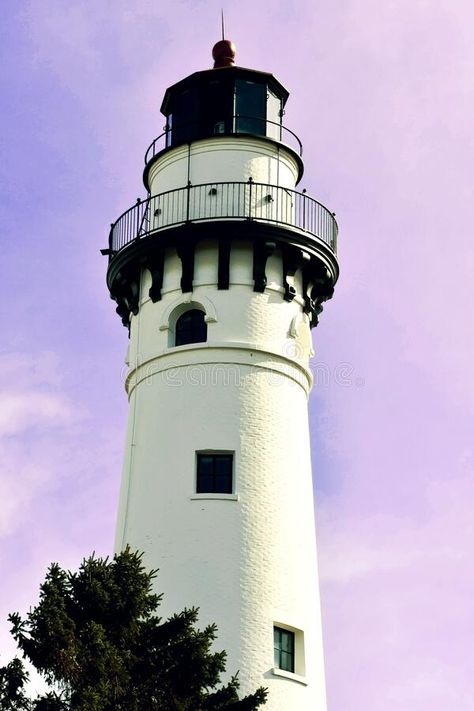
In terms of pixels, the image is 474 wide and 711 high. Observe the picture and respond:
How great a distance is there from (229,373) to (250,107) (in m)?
7.08

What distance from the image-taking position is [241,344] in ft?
105

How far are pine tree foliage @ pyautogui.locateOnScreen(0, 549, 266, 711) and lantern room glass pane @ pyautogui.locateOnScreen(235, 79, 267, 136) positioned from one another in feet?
46.4

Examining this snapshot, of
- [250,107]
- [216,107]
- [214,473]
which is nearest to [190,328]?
[214,473]

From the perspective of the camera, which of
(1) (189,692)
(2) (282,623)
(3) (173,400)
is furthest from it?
(3) (173,400)

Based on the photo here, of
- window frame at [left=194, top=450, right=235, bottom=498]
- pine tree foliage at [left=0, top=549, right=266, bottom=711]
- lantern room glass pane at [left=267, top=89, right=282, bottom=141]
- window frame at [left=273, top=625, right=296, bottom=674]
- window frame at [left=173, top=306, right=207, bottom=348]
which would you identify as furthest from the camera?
lantern room glass pane at [left=267, top=89, right=282, bottom=141]

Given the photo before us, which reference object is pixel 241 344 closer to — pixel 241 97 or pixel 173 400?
pixel 173 400

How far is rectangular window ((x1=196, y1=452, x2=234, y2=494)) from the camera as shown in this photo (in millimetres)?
30703

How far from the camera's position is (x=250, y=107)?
34906mm

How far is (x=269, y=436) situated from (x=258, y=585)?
11.2ft

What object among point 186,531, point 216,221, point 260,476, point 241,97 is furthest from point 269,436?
point 241,97

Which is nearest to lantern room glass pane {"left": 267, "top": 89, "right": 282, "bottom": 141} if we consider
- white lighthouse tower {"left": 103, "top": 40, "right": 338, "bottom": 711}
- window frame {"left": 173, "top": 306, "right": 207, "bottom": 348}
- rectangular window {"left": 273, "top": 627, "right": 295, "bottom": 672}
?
white lighthouse tower {"left": 103, "top": 40, "right": 338, "bottom": 711}

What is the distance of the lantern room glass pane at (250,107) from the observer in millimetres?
34656

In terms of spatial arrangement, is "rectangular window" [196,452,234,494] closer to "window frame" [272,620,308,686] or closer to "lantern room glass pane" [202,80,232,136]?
"window frame" [272,620,308,686]

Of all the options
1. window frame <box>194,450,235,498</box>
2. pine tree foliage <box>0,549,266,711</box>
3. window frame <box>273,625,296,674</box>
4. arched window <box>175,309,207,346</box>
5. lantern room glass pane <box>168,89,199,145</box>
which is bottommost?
pine tree foliage <box>0,549,266,711</box>
